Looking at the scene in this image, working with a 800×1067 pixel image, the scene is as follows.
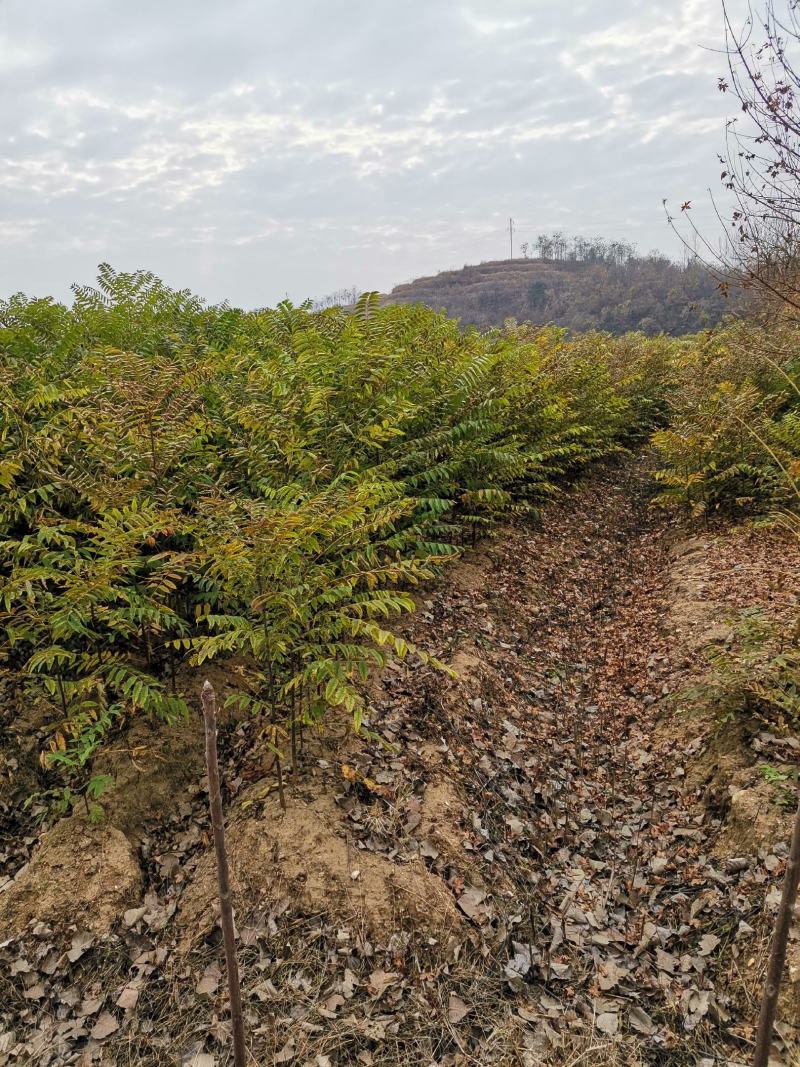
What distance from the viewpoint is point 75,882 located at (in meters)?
3.01

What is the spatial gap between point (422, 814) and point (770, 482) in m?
6.13

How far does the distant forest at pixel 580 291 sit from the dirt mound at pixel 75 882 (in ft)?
126

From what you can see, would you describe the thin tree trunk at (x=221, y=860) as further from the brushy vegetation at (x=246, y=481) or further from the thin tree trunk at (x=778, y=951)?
the thin tree trunk at (x=778, y=951)

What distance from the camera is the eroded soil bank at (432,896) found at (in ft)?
8.39

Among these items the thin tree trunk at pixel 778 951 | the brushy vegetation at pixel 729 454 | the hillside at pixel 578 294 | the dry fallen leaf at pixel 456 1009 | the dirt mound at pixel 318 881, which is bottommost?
the dry fallen leaf at pixel 456 1009

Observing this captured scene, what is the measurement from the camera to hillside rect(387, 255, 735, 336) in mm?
49969

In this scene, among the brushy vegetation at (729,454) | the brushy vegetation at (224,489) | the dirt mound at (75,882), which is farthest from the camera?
the brushy vegetation at (729,454)

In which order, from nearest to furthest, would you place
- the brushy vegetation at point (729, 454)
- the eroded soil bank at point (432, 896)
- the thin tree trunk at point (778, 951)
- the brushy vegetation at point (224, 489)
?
the thin tree trunk at point (778, 951) < the eroded soil bank at point (432, 896) < the brushy vegetation at point (224, 489) < the brushy vegetation at point (729, 454)

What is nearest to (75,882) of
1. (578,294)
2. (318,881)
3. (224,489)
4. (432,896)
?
(318,881)

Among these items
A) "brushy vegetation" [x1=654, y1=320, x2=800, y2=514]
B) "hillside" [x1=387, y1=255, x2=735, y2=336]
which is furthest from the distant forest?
"brushy vegetation" [x1=654, y1=320, x2=800, y2=514]

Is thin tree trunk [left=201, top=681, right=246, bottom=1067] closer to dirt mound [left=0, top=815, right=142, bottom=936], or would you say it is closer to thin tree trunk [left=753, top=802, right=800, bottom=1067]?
thin tree trunk [left=753, top=802, right=800, bottom=1067]

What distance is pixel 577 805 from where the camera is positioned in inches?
155

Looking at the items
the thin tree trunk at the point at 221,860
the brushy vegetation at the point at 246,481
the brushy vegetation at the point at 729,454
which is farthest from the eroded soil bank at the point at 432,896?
the brushy vegetation at the point at 729,454

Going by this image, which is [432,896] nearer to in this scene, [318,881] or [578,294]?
[318,881]
